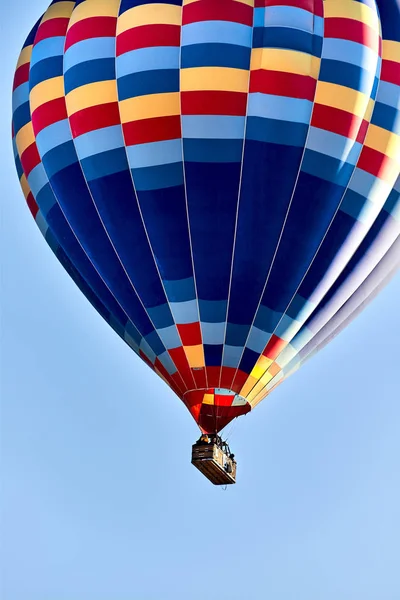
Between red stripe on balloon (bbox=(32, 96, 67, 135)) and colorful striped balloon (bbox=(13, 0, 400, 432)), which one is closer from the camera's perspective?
colorful striped balloon (bbox=(13, 0, 400, 432))

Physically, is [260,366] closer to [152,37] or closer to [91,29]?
[152,37]

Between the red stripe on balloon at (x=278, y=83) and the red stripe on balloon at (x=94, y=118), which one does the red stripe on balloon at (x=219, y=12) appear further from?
the red stripe on balloon at (x=94, y=118)

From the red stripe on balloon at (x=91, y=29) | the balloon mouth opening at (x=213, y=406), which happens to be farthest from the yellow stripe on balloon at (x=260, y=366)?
the red stripe on balloon at (x=91, y=29)

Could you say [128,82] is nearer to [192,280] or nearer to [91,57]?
[91,57]

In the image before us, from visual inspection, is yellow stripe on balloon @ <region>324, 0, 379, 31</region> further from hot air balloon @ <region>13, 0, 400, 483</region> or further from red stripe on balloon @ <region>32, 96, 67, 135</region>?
red stripe on balloon @ <region>32, 96, 67, 135</region>

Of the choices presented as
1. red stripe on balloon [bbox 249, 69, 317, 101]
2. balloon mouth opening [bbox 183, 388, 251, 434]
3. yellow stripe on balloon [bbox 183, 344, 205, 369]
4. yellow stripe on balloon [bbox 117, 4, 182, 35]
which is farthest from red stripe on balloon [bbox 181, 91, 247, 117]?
balloon mouth opening [bbox 183, 388, 251, 434]

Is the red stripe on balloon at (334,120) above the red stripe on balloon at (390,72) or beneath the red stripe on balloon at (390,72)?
beneath

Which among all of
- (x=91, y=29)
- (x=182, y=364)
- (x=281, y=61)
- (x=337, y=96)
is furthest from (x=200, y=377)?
(x=91, y=29)
